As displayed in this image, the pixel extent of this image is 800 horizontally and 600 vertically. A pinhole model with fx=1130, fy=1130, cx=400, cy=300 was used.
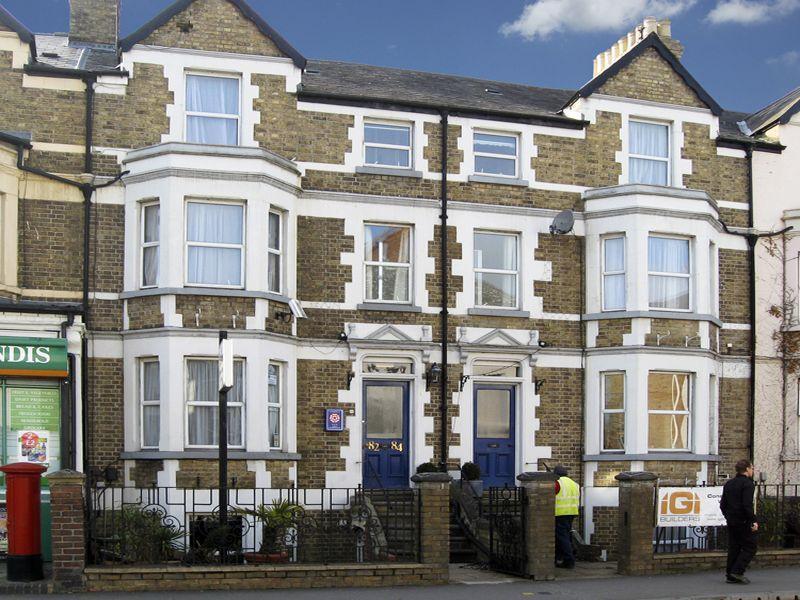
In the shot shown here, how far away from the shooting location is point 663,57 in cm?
2364

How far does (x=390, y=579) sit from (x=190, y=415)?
19.7ft

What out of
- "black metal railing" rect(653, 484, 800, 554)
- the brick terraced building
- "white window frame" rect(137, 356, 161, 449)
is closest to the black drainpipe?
the brick terraced building

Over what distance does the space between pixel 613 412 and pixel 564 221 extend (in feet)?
12.8

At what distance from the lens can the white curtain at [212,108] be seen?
2055 centimetres

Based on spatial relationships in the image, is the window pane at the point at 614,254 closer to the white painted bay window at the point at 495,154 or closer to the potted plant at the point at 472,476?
the white painted bay window at the point at 495,154

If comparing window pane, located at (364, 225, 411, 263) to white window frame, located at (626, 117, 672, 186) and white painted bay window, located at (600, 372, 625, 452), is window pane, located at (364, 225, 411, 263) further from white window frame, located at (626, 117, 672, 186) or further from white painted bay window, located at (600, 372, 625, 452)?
white window frame, located at (626, 117, 672, 186)

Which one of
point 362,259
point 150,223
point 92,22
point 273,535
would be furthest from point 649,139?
point 273,535

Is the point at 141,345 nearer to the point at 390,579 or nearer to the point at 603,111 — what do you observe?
the point at 390,579

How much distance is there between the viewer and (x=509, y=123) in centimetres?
2262

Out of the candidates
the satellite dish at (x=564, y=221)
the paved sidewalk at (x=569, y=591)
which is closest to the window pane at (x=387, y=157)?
the satellite dish at (x=564, y=221)

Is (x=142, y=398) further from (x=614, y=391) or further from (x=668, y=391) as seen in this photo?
(x=668, y=391)

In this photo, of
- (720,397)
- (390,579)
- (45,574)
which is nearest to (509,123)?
(720,397)

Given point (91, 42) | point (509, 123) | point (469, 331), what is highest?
point (91, 42)

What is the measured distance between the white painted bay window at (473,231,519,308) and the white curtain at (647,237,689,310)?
8.89 feet
